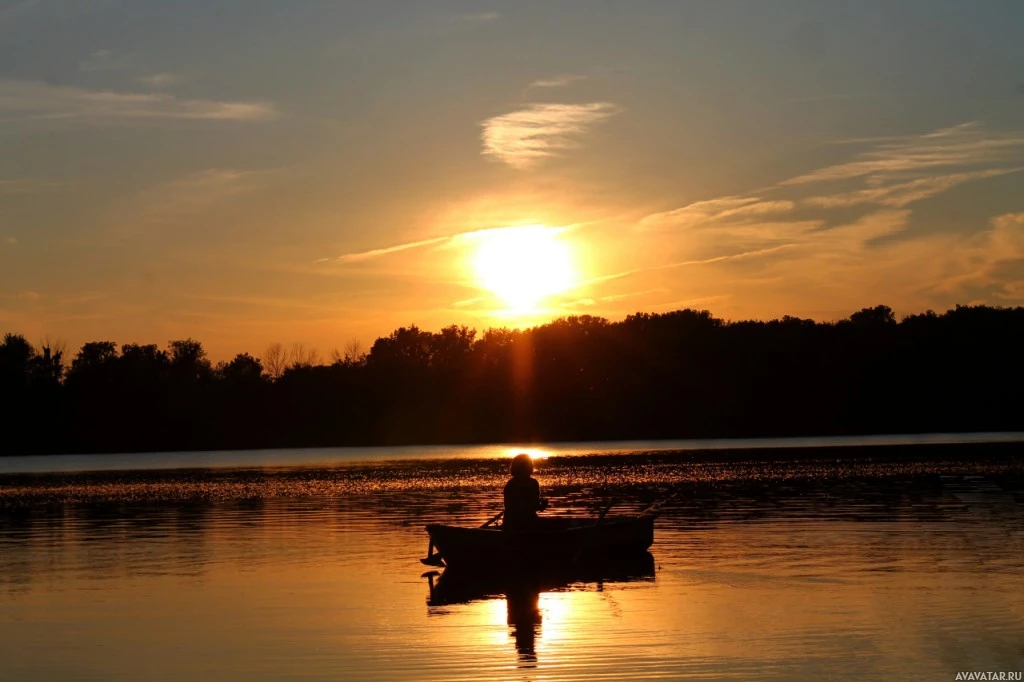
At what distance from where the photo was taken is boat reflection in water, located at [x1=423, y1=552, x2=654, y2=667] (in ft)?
59.3

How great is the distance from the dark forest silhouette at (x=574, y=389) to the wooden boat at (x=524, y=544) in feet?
324

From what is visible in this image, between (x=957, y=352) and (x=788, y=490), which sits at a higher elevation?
(x=957, y=352)

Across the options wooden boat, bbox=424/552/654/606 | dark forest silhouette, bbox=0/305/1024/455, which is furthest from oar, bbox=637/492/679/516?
dark forest silhouette, bbox=0/305/1024/455

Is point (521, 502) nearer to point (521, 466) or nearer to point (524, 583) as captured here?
point (521, 466)

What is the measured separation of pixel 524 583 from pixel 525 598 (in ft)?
6.69

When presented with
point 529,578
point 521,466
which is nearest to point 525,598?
point 529,578

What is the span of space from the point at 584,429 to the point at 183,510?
92746 millimetres

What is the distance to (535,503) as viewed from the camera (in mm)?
23266

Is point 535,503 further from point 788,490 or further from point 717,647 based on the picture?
point 788,490

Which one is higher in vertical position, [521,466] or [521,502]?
[521,466]

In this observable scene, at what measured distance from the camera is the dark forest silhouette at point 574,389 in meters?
116

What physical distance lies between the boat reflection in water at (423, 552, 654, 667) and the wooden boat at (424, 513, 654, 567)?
16 centimetres

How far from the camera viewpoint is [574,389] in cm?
13088

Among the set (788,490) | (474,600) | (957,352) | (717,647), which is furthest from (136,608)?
(957,352)
